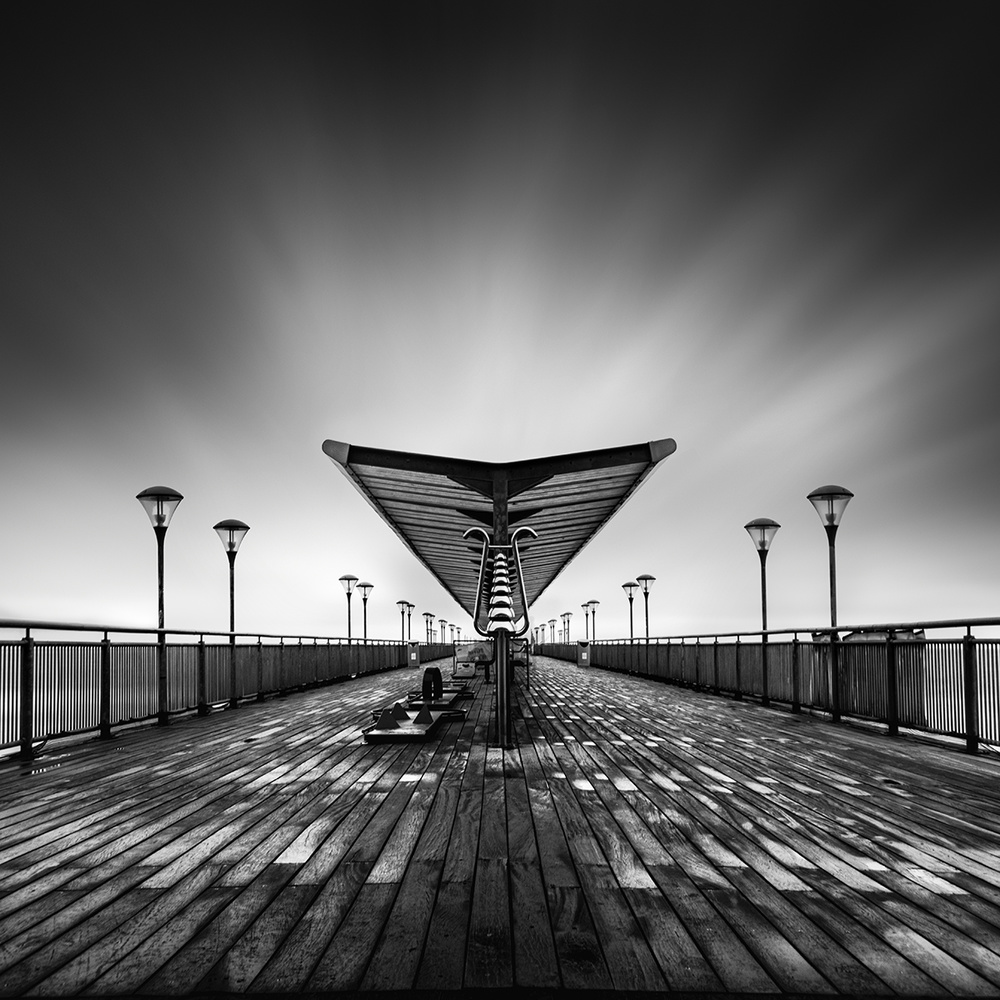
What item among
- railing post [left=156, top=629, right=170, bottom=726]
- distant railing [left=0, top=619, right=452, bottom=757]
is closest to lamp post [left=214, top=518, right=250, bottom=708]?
distant railing [left=0, top=619, right=452, bottom=757]

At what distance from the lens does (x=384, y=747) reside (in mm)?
6711

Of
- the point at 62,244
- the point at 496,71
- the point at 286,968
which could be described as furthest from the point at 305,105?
the point at 286,968

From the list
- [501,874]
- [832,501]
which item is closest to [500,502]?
[832,501]

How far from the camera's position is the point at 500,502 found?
934 centimetres

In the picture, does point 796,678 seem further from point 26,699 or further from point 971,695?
point 26,699

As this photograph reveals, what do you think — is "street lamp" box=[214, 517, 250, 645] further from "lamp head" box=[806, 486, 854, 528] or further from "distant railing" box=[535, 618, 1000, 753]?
"lamp head" box=[806, 486, 854, 528]

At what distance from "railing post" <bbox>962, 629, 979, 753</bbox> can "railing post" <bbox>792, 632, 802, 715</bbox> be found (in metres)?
3.64

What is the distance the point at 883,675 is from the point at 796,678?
241 cm

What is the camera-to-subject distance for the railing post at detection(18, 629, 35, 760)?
19.5ft

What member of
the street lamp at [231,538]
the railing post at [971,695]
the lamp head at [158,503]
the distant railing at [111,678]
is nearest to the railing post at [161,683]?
the distant railing at [111,678]

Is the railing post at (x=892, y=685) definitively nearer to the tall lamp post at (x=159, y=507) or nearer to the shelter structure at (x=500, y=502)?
the shelter structure at (x=500, y=502)

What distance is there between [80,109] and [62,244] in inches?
218

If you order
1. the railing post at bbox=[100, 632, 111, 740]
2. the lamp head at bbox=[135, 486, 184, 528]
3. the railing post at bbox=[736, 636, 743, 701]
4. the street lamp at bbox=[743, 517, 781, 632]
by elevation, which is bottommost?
the railing post at bbox=[736, 636, 743, 701]

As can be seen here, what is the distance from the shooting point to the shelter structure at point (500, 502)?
823 centimetres
